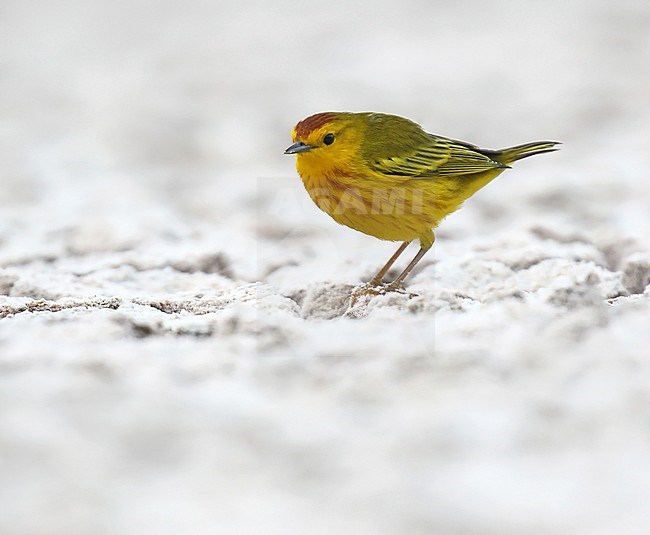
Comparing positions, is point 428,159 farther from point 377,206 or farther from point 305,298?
point 305,298

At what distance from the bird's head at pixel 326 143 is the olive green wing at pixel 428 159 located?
99 mm

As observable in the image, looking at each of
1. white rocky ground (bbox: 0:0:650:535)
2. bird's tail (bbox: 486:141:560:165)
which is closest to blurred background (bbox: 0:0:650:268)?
white rocky ground (bbox: 0:0:650:535)

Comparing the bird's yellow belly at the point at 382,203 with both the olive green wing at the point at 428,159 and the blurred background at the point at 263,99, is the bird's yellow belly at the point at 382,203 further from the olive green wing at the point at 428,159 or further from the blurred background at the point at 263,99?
the blurred background at the point at 263,99

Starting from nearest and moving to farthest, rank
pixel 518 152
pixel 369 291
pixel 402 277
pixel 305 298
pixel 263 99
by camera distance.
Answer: pixel 369 291 → pixel 305 298 → pixel 402 277 → pixel 518 152 → pixel 263 99

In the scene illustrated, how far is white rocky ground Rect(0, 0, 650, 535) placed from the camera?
200 cm

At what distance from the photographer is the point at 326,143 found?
388cm

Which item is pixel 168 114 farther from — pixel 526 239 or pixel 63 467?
pixel 63 467

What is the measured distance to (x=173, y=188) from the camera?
230 inches

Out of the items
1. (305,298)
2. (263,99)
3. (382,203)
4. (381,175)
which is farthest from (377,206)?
(263,99)

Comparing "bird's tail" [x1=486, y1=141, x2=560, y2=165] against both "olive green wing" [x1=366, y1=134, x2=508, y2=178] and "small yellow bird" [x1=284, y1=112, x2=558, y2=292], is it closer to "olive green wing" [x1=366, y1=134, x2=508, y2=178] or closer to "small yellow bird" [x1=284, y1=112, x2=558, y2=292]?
"olive green wing" [x1=366, y1=134, x2=508, y2=178]

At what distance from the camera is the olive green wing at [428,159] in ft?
12.9

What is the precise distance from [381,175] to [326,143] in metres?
0.28

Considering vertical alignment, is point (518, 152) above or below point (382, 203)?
above

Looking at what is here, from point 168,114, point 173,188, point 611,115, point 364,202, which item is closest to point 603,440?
point 364,202
